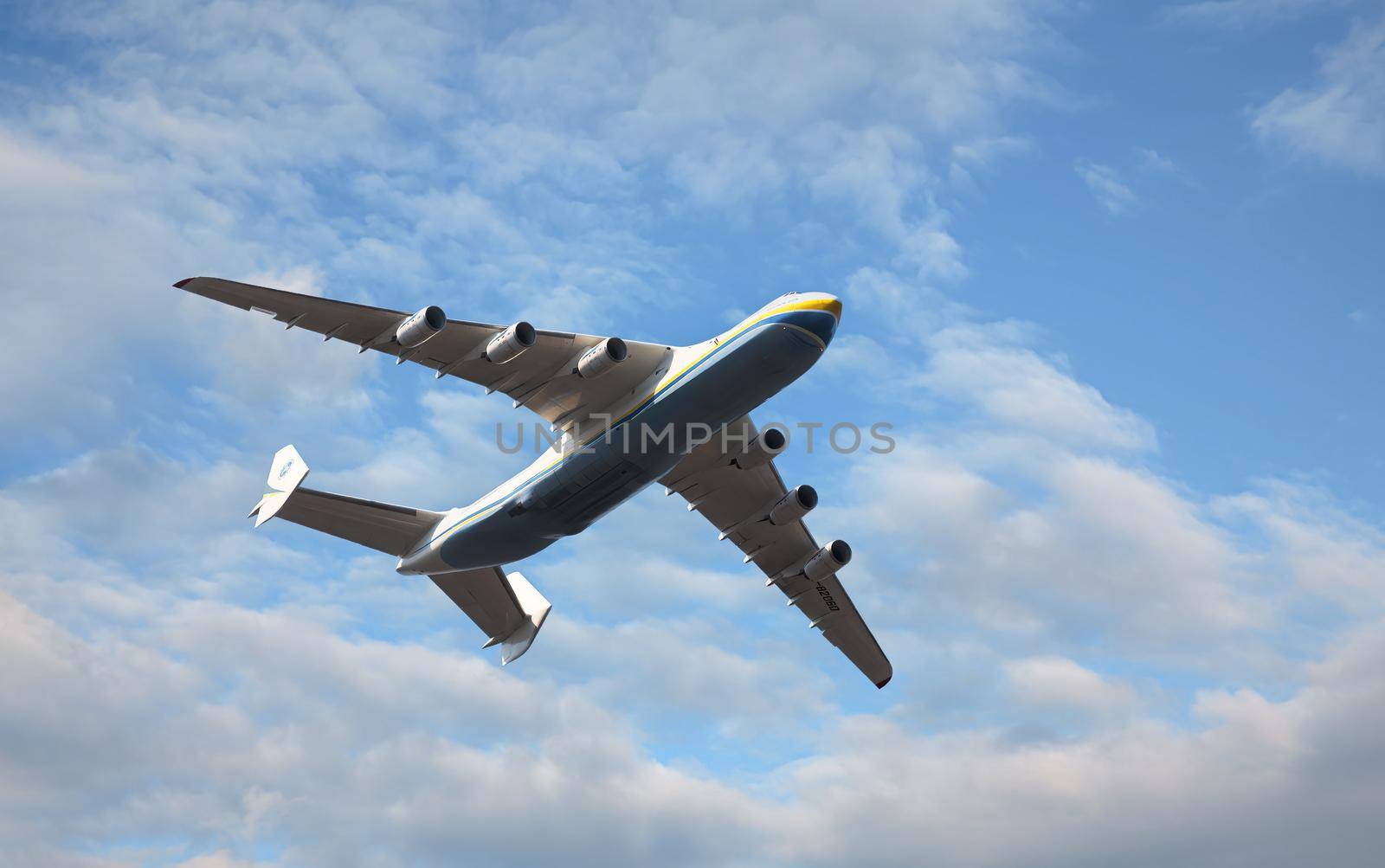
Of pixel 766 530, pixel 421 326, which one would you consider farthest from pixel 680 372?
Result: pixel 766 530

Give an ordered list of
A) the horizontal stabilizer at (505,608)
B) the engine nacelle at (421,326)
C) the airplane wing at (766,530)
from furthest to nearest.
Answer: the horizontal stabilizer at (505,608), the airplane wing at (766,530), the engine nacelle at (421,326)

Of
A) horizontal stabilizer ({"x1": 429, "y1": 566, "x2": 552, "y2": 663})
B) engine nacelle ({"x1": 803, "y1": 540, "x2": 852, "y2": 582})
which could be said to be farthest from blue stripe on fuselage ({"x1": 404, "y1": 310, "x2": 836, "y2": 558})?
engine nacelle ({"x1": 803, "y1": 540, "x2": 852, "y2": 582})

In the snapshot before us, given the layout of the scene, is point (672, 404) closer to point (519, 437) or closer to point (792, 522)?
point (519, 437)

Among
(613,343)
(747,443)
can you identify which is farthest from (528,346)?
(747,443)

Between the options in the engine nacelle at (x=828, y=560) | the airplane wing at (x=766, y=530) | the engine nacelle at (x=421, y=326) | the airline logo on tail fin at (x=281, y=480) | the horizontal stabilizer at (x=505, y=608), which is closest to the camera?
the engine nacelle at (x=421, y=326)

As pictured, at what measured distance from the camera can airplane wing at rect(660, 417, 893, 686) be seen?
33.8m

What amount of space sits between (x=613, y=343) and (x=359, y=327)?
18.0 ft

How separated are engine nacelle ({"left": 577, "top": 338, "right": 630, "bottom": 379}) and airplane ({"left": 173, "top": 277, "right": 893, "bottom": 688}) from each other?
27 mm

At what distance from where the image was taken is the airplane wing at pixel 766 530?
111ft

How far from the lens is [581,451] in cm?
2961

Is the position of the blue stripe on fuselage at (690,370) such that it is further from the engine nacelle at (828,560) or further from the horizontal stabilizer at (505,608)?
the engine nacelle at (828,560)

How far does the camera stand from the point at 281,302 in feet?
87.6

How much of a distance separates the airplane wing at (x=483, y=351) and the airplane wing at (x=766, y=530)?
13.4 ft

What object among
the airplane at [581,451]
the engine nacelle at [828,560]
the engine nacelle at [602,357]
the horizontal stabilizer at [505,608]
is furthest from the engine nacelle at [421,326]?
the engine nacelle at [828,560]
